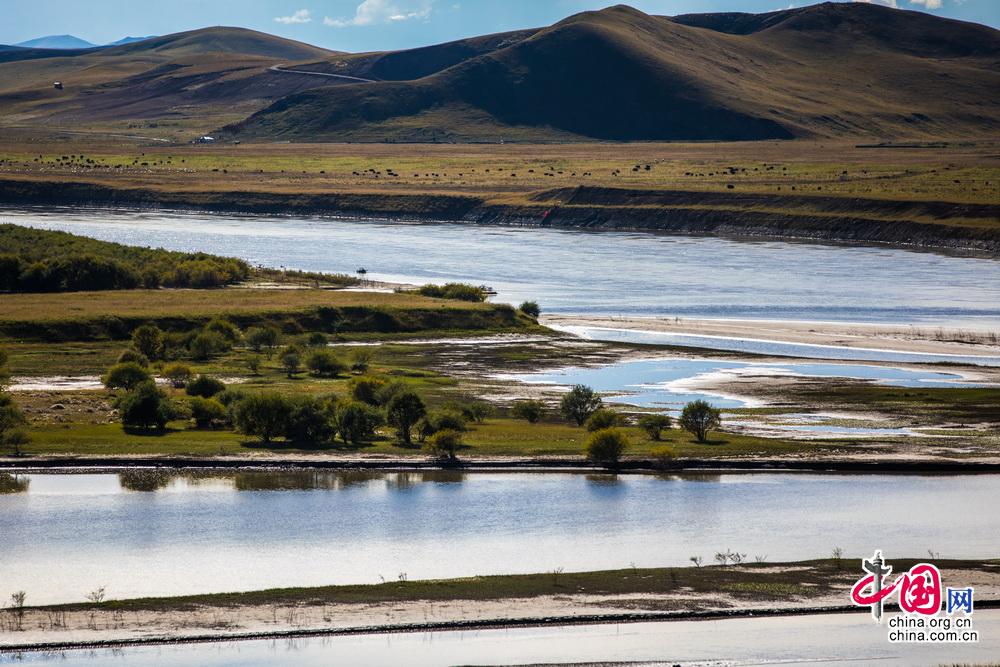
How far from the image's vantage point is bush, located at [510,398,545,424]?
4981 centimetres

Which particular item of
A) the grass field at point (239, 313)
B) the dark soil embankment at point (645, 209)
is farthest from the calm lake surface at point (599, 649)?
the dark soil embankment at point (645, 209)

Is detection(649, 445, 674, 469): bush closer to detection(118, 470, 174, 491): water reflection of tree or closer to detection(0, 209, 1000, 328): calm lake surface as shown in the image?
detection(118, 470, 174, 491): water reflection of tree

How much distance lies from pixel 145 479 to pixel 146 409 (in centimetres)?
583

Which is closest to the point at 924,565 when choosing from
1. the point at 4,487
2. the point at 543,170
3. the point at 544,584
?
the point at 544,584

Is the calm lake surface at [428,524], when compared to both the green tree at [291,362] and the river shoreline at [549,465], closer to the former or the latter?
the river shoreline at [549,465]

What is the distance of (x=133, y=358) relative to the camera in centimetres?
5888

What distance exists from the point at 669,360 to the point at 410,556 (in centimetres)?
3287

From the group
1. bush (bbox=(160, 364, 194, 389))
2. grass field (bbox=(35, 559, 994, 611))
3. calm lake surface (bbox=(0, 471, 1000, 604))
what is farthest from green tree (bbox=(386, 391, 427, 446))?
grass field (bbox=(35, 559, 994, 611))

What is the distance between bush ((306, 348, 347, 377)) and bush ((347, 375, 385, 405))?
22.3ft

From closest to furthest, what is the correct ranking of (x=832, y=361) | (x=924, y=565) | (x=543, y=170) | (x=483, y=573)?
(x=924, y=565) < (x=483, y=573) < (x=832, y=361) < (x=543, y=170)

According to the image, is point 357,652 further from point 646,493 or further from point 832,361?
point 832,361

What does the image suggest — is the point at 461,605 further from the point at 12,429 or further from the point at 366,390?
the point at 366,390

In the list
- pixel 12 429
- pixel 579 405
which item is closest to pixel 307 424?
pixel 12 429

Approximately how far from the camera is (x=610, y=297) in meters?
88.6
